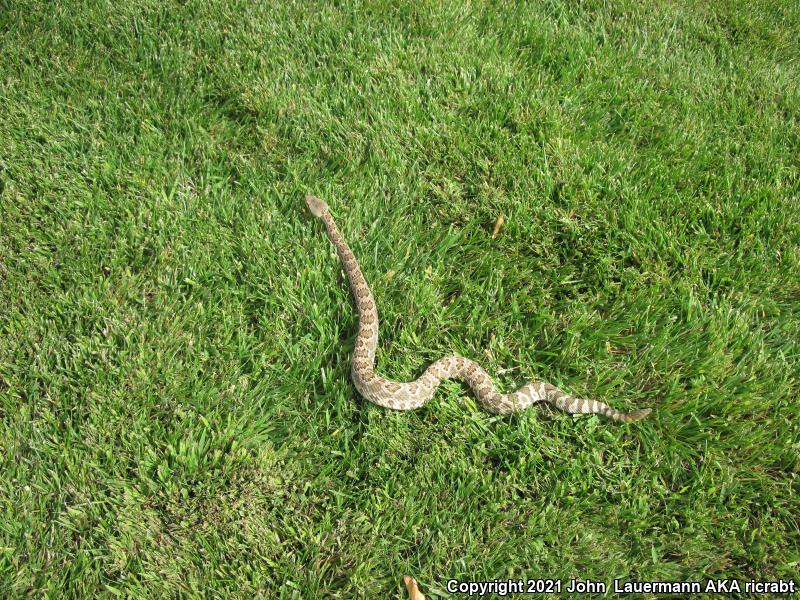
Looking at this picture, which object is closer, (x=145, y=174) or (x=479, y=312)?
(x=479, y=312)

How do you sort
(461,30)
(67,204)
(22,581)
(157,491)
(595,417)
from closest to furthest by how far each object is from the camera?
(22,581)
(157,491)
(595,417)
(67,204)
(461,30)

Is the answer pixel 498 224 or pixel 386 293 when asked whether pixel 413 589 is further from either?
pixel 498 224

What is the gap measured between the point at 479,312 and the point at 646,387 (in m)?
Result: 1.34

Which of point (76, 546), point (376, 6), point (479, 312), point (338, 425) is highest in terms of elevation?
point (376, 6)

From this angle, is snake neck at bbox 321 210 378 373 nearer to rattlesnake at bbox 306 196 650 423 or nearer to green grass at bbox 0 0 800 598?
rattlesnake at bbox 306 196 650 423

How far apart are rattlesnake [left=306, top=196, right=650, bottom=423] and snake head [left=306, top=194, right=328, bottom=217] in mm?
1198

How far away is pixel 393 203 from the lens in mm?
5184

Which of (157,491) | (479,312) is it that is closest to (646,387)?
(479,312)

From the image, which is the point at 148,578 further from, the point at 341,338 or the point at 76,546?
the point at 341,338


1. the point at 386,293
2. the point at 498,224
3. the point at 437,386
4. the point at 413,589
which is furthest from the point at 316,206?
the point at 413,589

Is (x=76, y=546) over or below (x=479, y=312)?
below

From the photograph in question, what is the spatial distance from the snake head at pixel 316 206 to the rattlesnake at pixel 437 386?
1198 millimetres

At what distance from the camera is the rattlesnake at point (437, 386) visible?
3.91 m

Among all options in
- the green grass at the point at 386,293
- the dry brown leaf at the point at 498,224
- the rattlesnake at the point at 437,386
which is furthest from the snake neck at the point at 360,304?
the dry brown leaf at the point at 498,224
